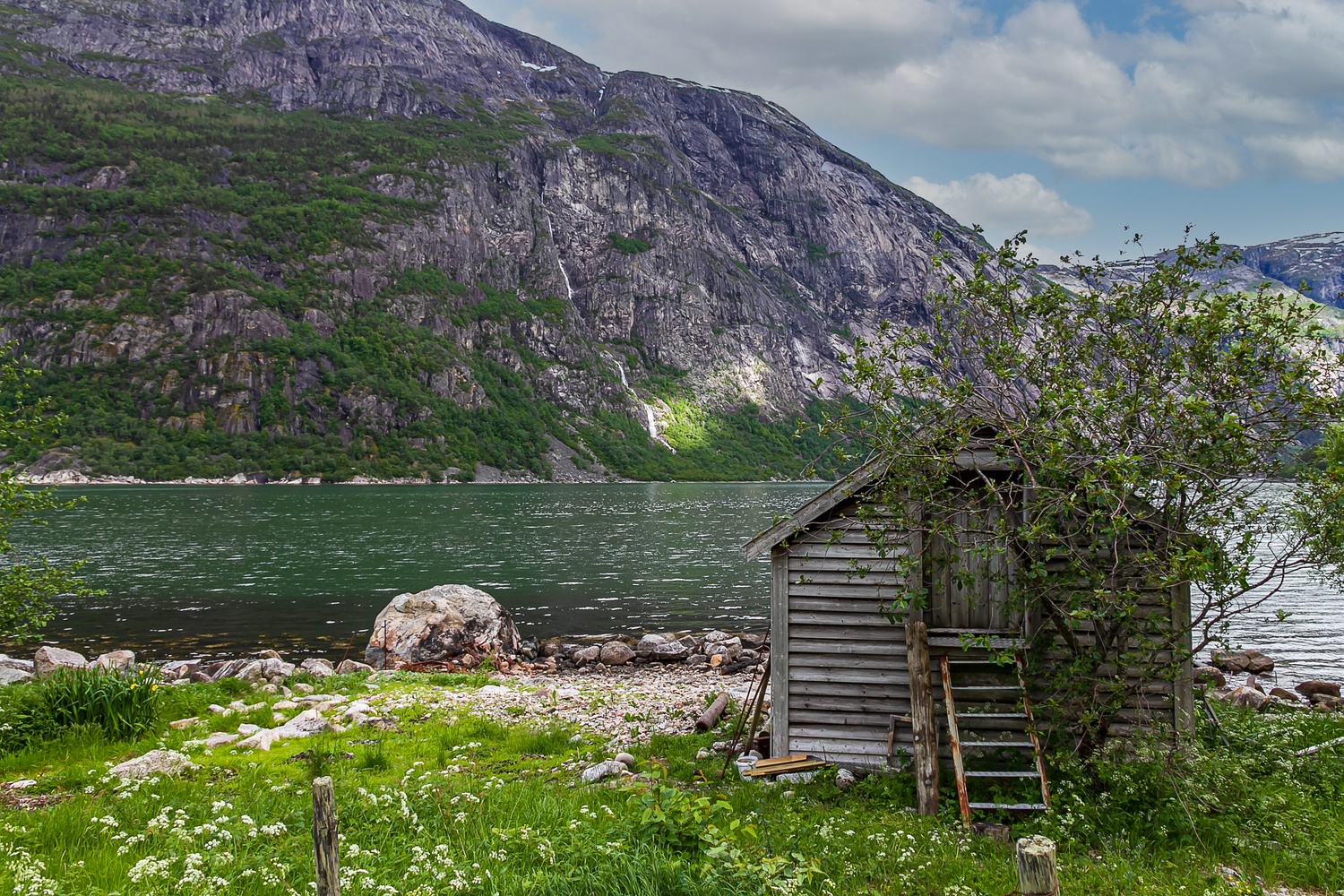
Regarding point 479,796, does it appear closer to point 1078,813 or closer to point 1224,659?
point 1078,813

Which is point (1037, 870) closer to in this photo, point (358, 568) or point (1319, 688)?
point (1319, 688)

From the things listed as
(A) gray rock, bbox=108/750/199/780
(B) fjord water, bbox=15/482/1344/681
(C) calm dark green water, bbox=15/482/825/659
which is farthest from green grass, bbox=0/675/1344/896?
(C) calm dark green water, bbox=15/482/825/659

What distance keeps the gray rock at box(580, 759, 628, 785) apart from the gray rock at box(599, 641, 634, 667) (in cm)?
1383

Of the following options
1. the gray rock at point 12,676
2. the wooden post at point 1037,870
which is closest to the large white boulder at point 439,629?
the gray rock at point 12,676

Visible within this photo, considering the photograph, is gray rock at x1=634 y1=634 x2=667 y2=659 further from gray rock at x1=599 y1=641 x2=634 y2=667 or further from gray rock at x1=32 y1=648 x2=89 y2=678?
gray rock at x1=32 y1=648 x2=89 y2=678

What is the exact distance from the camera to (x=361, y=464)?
169750mm

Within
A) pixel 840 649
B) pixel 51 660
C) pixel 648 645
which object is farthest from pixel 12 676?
pixel 840 649

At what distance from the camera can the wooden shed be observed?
11.6 m

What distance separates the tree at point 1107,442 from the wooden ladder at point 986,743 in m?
0.60

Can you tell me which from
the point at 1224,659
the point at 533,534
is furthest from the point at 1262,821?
the point at 533,534

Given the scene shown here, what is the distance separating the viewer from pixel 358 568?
46.6 metres

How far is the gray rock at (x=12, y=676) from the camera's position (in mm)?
16984

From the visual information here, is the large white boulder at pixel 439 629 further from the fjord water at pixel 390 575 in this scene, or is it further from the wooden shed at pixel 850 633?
the wooden shed at pixel 850 633

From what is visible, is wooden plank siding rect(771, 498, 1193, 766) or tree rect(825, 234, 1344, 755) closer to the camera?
tree rect(825, 234, 1344, 755)
